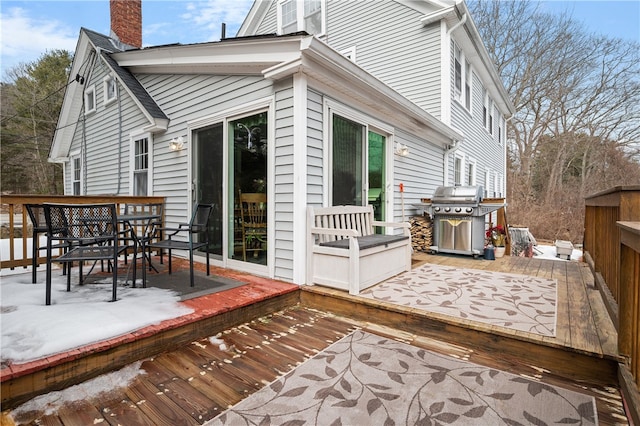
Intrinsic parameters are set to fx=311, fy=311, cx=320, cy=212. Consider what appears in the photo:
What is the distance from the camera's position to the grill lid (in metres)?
5.25

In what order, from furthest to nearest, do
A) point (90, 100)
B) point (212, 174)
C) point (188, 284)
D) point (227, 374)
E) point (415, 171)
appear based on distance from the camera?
point (90, 100)
point (415, 171)
point (212, 174)
point (188, 284)
point (227, 374)

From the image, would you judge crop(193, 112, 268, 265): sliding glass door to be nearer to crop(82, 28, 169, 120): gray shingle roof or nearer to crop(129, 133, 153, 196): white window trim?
crop(82, 28, 169, 120): gray shingle roof

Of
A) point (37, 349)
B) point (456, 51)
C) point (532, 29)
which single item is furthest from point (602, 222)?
point (532, 29)

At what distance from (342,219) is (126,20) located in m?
7.93

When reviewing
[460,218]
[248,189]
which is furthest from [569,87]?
[248,189]

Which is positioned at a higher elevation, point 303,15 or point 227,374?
point 303,15

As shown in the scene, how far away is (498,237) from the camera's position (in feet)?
18.8

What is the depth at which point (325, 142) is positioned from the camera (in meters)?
3.68

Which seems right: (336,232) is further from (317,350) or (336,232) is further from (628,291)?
(628,291)

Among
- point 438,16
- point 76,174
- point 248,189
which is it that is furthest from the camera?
point 76,174

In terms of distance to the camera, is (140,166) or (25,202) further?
(140,166)

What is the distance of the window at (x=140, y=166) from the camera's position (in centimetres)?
591

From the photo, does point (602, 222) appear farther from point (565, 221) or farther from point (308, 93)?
point (565, 221)

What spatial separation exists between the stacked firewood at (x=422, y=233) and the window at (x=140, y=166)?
5175 millimetres
